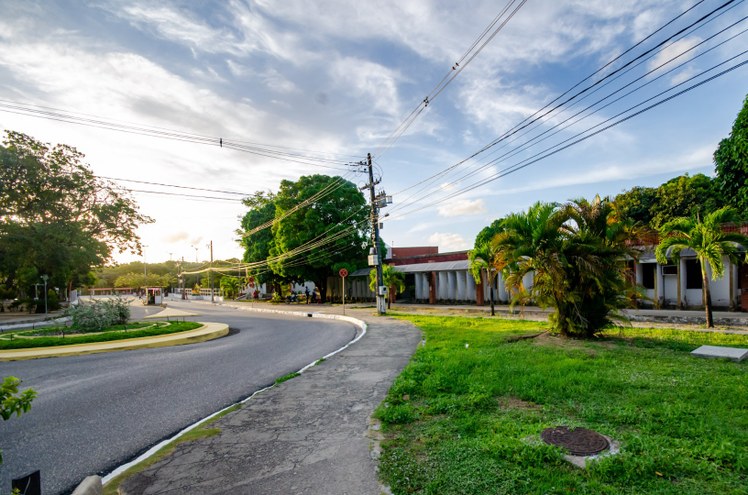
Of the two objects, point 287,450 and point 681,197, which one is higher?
point 681,197

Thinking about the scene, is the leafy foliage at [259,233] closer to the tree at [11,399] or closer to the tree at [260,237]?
the tree at [260,237]

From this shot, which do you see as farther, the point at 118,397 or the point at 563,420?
the point at 118,397

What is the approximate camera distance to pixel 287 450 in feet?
15.1

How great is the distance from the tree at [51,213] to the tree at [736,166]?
34.4 meters

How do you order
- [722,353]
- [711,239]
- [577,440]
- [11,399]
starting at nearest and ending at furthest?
[11,399], [577,440], [722,353], [711,239]

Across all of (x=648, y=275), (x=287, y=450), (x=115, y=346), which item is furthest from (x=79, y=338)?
(x=648, y=275)

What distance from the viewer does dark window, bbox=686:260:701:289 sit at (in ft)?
60.3

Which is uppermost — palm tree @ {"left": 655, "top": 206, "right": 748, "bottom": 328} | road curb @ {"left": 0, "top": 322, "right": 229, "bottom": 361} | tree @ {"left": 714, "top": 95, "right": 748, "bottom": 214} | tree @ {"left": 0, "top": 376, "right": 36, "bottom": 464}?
tree @ {"left": 714, "top": 95, "right": 748, "bottom": 214}

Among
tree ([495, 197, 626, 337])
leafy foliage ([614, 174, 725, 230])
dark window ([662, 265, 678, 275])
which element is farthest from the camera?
leafy foliage ([614, 174, 725, 230])

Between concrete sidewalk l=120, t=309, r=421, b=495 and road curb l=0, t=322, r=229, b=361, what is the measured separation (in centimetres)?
940

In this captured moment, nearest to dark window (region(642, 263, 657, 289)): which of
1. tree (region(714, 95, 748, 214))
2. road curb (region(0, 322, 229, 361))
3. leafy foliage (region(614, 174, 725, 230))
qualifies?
tree (region(714, 95, 748, 214))

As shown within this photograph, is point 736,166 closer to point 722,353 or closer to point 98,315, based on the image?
point 722,353

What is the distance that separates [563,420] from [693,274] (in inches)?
730

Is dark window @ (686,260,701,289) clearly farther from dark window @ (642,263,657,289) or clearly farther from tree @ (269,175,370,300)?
tree @ (269,175,370,300)
